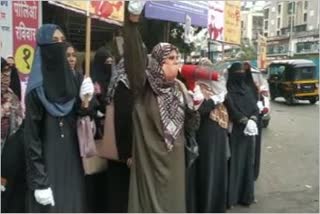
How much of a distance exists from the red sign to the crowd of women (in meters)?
1.58

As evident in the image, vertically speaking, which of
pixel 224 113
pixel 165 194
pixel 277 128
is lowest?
pixel 277 128

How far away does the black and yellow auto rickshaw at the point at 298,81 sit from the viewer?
2327 cm

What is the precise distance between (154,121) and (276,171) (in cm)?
486

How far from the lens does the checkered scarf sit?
11.2 ft

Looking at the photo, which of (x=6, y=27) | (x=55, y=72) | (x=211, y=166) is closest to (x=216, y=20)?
(x=6, y=27)

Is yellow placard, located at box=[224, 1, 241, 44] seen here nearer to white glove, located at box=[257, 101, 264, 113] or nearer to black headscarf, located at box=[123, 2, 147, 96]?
white glove, located at box=[257, 101, 264, 113]

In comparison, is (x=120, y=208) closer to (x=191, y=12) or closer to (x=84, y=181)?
(x=84, y=181)

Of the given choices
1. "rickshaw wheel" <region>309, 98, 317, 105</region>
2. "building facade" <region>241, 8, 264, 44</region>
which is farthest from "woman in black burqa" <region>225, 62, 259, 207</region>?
"rickshaw wheel" <region>309, 98, 317, 105</region>

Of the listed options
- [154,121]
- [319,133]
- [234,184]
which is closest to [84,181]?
[154,121]

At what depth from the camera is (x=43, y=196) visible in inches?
122

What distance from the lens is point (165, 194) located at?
3416 millimetres

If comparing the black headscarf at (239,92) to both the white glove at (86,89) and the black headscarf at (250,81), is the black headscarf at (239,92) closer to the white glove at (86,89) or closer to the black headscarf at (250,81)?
the black headscarf at (250,81)

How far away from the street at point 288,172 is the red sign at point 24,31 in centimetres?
265

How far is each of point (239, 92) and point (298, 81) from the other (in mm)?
18339
